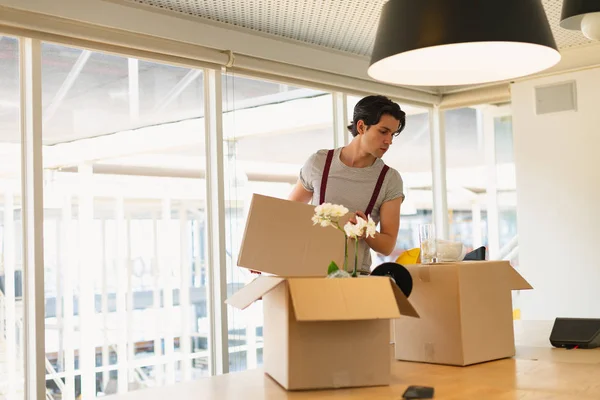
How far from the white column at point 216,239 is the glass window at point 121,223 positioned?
0.08m

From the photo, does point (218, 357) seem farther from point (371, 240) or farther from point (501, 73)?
point (501, 73)

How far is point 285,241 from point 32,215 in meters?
1.57

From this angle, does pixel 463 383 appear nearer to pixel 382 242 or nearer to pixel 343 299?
pixel 343 299

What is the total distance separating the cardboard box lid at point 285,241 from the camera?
1.75 metres

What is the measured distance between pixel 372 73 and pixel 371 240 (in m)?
0.68

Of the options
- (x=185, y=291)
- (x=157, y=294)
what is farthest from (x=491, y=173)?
(x=157, y=294)

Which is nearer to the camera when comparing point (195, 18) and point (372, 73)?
point (372, 73)

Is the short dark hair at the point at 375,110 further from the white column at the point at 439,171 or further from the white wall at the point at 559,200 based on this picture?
the white column at the point at 439,171

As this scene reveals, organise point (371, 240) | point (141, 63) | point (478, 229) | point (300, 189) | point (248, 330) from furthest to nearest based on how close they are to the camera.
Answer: point (478, 229), point (248, 330), point (141, 63), point (300, 189), point (371, 240)

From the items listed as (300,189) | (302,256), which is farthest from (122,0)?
(302,256)

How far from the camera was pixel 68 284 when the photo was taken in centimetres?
320

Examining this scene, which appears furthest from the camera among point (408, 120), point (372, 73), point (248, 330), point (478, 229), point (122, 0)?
point (478, 229)

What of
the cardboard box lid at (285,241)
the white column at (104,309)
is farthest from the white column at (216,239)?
the cardboard box lid at (285,241)

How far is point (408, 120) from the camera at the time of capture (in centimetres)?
518
